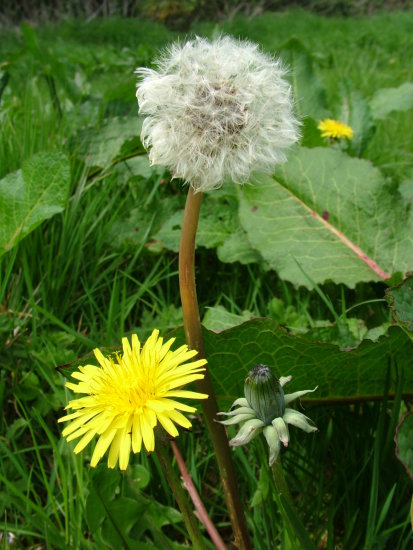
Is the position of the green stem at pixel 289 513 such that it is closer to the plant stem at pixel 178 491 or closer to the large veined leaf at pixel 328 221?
the plant stem at pixel 178 491

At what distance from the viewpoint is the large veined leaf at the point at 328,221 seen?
137 cm

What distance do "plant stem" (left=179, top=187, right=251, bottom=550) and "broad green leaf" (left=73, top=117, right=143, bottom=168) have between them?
1.07 m

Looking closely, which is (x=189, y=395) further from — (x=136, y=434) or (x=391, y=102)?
(x=391, y=102)

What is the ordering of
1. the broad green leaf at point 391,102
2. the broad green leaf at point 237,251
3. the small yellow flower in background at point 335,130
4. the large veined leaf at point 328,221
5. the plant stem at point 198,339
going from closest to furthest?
the plant stem at point 198,339 < the large veined leaf at point 328,221 < the broad green leaf at point 237,251 < the small yellow flower in background at point 335,130 < the broad green leaf at point 391,102

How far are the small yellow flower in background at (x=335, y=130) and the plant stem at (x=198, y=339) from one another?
1.25 m

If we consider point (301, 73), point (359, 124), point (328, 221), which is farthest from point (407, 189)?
point (301, 73)

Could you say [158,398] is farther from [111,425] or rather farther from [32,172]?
[32,172]

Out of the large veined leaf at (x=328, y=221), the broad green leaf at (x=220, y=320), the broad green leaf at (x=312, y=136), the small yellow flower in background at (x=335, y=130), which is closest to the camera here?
the broad green leaf at (x=220, y=320)

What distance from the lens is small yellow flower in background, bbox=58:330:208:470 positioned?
0.67 metres

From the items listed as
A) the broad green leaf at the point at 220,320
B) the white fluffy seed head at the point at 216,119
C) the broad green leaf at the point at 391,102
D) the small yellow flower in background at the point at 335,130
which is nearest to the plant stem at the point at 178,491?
the white fluffy seed head at the point at 216,119

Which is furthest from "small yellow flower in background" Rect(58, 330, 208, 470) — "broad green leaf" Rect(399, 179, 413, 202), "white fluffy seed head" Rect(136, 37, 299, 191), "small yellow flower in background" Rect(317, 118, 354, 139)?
"small yellow flower in background" Rect(317, 118, 354, 139)

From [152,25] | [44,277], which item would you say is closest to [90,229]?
[44,277]

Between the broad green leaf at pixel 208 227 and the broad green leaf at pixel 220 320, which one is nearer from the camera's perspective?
the broad green leaf at pixel 220 320

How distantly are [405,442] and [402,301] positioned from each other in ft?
0.63
